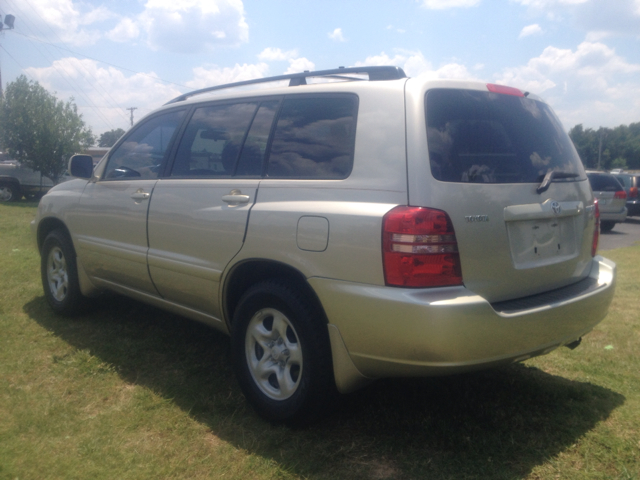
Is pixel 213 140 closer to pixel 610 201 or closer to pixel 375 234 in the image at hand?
pixel 375 234

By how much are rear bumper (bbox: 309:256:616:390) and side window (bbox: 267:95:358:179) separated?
0.62 metres

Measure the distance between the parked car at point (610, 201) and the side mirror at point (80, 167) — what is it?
1331cm

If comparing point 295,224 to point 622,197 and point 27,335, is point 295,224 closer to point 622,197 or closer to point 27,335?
point 27,335

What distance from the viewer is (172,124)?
413 centimetres

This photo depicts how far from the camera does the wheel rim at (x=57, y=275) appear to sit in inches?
198

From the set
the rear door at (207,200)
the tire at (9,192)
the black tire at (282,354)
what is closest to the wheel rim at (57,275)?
the rear door at (207,200)

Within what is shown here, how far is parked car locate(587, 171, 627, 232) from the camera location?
48.2ft

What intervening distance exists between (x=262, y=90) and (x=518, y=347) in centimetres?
217

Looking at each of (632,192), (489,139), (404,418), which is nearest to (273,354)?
(404,418)

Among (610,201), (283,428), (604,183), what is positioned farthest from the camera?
(604,183)

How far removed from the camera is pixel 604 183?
15.2 meters

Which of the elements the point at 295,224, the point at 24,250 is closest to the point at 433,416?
the point at 295,224

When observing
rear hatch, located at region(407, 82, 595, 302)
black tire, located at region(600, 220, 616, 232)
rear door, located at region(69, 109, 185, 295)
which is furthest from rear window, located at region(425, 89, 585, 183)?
black tire, located at region(600, 220, 616, 232)

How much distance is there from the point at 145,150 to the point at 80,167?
789 mm
